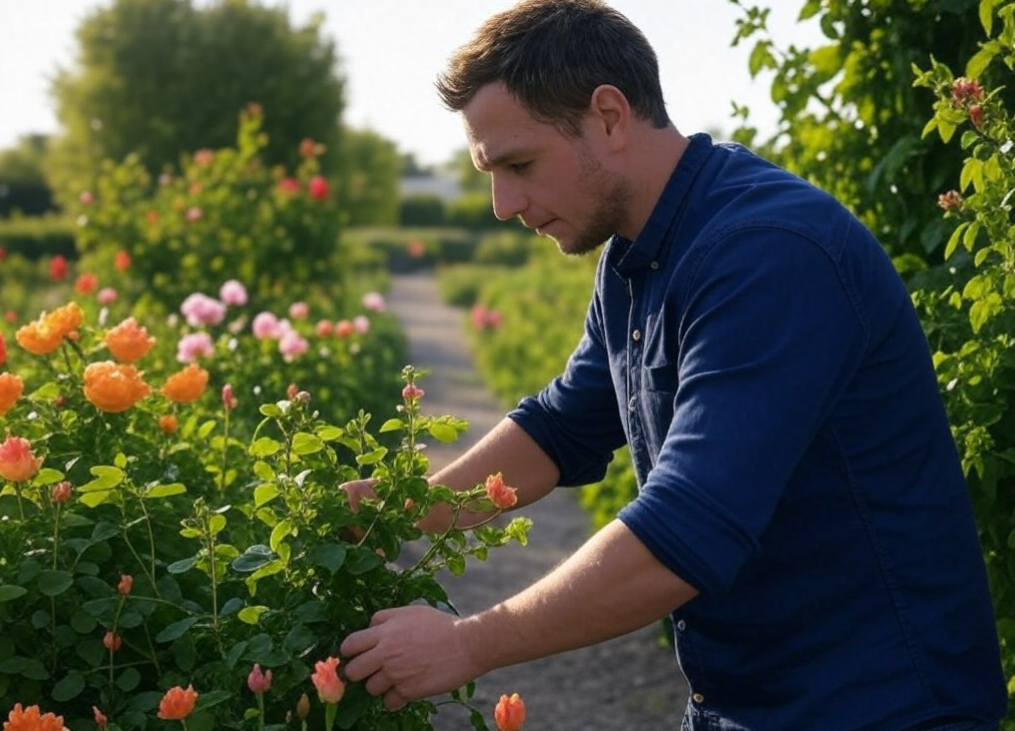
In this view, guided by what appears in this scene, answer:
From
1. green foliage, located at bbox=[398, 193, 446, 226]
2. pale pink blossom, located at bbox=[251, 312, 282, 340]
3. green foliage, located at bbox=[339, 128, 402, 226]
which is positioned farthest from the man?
green foliage, located at bbox=[398, 193, 446, 226]

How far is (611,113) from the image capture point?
2238mm

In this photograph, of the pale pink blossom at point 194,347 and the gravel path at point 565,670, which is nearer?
the pale pink blossom at point 194,347

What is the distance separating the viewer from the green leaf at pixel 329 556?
6.84 ft

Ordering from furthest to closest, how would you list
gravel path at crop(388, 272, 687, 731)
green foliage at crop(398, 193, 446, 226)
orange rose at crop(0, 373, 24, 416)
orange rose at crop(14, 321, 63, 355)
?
1. green foliage at crop(398, 193, 446, 226)
2. gravel path at crop(388, 272, 687, 731)
3. orange rose at crop(14, 321, 63, 355)
4. orange rose at crop(0, 373, 24, 416)

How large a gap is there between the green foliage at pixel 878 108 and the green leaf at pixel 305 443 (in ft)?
4.81

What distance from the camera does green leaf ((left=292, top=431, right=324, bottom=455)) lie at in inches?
87.2

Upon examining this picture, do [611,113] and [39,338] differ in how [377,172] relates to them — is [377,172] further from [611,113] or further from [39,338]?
[611,113]

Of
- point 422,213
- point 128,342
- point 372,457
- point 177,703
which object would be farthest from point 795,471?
point 422,213


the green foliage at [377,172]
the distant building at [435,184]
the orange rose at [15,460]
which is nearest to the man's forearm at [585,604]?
the orange rose at [15,460]

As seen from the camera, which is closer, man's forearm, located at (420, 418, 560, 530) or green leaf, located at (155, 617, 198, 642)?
green leaf, located at (155, 617, 198, 642)

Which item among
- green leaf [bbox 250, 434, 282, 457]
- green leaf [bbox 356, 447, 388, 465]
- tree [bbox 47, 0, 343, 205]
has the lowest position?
green leaf [bbox 356, 447, 388, 465]

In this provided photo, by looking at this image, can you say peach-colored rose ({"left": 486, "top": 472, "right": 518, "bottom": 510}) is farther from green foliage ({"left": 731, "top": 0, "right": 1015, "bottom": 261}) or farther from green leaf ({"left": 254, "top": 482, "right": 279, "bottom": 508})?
green foliage ({"left": 731, "top": 0, "right": 1015, "bottom": 261})

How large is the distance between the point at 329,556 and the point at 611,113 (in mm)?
781

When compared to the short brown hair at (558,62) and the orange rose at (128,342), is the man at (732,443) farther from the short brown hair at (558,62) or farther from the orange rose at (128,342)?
the orange rose at (128,342)
